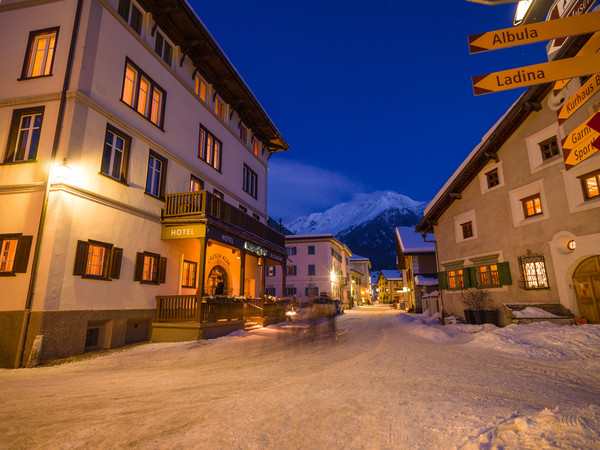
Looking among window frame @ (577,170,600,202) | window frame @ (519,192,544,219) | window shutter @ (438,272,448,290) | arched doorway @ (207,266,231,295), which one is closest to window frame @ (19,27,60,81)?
arched doorway @ (207,266,231,295)

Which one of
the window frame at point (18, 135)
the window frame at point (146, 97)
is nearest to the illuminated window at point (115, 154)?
the window frame at point (146, 97)

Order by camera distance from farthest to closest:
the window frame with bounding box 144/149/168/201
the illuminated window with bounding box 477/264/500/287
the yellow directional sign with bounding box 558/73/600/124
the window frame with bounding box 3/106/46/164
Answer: the illuminated window with bounding box 477/264/500/287 → the window frame with bounding box 144/149/168/201 → the window frame with bounding box 3/106/46/164 → the yellow directional sign with bounding box 558/73/600/124

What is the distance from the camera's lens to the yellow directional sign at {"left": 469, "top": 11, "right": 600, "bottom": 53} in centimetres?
472

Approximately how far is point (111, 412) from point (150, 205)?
422 inches

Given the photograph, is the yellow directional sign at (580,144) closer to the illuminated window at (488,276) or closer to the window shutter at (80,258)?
the window shutter at (80,258)

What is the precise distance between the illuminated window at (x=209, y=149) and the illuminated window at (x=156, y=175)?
3265mm

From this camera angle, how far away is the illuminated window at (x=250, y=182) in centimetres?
2344

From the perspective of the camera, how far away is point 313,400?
4973 mm

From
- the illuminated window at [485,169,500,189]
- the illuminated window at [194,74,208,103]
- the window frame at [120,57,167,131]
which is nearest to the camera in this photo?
the window frame at [120,57,167,131]

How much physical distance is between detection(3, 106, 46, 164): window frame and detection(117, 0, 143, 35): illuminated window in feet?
17.0

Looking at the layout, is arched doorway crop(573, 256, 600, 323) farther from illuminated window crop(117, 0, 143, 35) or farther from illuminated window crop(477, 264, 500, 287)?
illuminated window crop(117, 0, 143, 35)

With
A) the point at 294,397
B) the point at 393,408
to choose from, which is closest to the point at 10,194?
the point at 294,397

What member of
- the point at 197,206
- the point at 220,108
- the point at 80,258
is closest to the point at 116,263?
the point at 80,258

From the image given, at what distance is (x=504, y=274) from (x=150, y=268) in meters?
16.4
